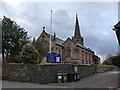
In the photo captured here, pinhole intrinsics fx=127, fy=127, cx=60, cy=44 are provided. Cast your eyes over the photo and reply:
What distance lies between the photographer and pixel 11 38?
1057 inches

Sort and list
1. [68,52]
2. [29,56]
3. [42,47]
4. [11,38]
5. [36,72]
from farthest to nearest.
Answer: [68,52] → [42,47] → [11,38] → [29,56] → [36,72]

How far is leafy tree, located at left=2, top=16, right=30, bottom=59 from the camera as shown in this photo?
26125 mm

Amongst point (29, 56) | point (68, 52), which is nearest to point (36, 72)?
point (29, 56)

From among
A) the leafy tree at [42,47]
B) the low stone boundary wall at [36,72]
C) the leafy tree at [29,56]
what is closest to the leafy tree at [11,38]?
the low stone boundary wall at [36,72]

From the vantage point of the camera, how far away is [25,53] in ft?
51.0

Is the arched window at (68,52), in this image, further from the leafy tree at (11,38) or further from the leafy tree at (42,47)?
the leafy tree at (11,38)

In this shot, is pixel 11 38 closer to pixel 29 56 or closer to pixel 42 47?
pixel 29 56

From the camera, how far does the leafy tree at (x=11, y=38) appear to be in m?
26.1

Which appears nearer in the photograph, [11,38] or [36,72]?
[36,72]

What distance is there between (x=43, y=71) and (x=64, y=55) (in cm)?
3260

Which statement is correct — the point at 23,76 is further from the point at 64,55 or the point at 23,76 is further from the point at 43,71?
the point at 64,55

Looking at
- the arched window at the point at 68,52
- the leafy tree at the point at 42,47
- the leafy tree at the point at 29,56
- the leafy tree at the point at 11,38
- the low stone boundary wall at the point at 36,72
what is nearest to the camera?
the low stone boundary wall at the point at 36,72

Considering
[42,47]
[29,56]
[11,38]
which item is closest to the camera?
[29,56]

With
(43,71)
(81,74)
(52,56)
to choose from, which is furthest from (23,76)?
(81,74)
